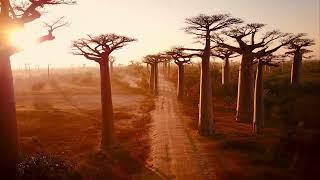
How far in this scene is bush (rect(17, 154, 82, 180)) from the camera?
8727 mm

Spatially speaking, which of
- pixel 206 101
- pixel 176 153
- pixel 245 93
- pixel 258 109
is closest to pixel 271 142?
pixel 258 109

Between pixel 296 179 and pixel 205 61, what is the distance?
28.7ft

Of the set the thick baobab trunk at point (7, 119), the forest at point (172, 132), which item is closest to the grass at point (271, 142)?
the forest at point (172, 132)

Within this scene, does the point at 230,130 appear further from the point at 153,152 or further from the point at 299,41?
the point at 299,41

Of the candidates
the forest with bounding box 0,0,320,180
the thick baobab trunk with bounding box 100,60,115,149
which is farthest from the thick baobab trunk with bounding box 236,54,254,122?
the thick baobab trunk with bounding box 100,60,115,149

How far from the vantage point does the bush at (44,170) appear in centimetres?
873

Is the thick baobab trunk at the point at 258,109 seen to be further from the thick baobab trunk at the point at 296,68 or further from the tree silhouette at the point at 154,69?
the tree silhouette at the point at 154,69

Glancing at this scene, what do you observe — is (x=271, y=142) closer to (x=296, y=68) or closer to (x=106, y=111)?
(x=106, y=111)

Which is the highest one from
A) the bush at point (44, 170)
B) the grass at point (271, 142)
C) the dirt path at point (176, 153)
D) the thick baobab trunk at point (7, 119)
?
the thick baobab trunk at point (7, 119)

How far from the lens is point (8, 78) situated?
9.34 m

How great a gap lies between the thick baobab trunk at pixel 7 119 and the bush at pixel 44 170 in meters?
0.31

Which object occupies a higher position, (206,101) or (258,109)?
(206,101)

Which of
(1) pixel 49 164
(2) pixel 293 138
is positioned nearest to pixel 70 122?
(2) pixel 293 138

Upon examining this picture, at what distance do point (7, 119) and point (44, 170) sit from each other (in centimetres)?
151
